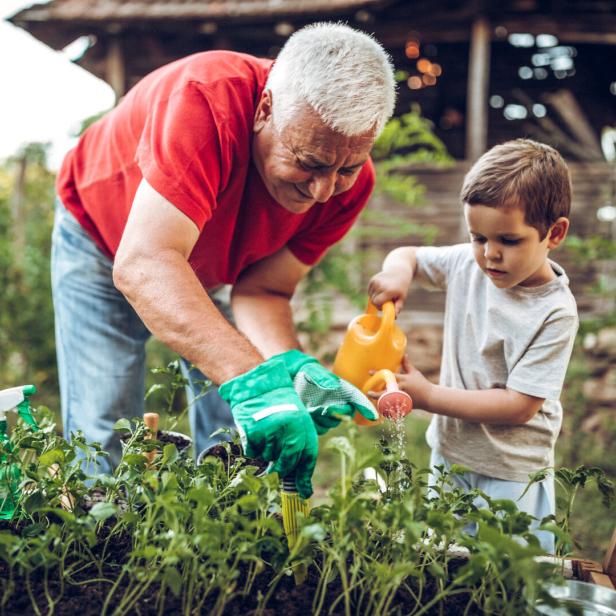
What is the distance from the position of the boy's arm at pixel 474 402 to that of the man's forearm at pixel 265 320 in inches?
18.5

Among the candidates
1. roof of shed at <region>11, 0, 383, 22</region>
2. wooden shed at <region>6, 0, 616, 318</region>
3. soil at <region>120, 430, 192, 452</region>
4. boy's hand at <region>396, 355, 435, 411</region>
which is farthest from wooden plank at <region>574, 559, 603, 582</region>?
roof of shed at <region>11, 0, 383, 22</region>

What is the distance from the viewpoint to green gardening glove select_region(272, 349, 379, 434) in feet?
4.17

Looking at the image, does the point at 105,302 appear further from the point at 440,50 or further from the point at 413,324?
Answer: the point at 440,50

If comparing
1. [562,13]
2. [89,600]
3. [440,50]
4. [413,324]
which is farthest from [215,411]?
[440,50]

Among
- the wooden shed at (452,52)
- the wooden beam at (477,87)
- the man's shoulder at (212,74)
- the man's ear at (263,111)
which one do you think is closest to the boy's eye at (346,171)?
the man's ear at (263,111)

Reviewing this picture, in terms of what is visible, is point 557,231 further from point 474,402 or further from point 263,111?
point 263,111

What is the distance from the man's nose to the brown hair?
33 centimetres

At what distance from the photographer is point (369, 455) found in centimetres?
104

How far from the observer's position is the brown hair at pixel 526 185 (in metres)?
1.64

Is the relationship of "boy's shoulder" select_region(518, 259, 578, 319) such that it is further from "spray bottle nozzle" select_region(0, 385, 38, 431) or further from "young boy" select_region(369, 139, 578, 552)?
"spray bottle nozzle" select_region(0, 385, 38, 431)

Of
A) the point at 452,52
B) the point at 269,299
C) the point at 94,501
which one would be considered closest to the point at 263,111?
the point at 269,299

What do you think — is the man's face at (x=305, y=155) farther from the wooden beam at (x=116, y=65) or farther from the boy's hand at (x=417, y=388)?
the wooden beam at (x=116, y=65)

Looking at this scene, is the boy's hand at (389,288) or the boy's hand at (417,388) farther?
the boy's hand at (389,288)

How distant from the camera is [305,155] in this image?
1.61 meters
